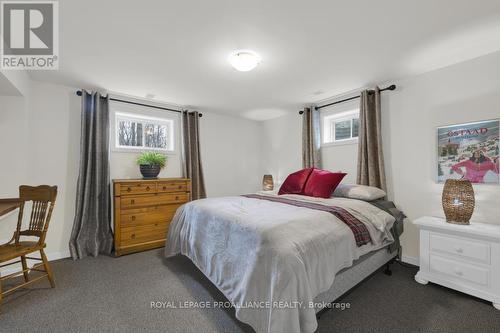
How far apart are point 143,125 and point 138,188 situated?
1.24 metres

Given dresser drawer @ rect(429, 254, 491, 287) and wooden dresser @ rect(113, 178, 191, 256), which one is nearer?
dresser drawer @ rect(429, 254, 491, 287)

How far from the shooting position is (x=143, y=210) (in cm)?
299

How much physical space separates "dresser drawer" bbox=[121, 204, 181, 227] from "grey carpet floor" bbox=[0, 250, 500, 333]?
0.68 metres

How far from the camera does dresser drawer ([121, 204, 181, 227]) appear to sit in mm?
2869

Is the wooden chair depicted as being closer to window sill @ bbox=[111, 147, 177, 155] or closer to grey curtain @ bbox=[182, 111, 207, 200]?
window sill @ bbox=[111, 147, 177, 155]

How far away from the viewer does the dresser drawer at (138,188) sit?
285 centimetres

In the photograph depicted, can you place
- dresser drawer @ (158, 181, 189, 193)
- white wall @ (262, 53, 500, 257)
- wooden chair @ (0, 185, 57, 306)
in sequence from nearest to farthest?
wooden chair @ (0, 185, 57, 306)
white wall @ (262, 53, 500, 257)
dresser drawer @ (158, 181, 189, 193)

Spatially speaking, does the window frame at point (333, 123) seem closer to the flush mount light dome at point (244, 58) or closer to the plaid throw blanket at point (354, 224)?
the plaid throw blanket at point (354, 224)

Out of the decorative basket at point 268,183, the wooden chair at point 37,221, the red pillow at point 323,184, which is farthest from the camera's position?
the decorative basket at point 268,183

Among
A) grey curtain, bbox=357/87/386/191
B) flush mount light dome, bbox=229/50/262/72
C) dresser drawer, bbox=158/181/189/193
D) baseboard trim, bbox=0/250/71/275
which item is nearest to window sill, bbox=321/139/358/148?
grey curtain, bbox=357/87/386/191

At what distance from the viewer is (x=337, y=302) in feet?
5.65

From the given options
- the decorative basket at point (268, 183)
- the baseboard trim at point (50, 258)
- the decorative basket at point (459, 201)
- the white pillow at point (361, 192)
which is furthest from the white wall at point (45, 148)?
the decorative basket at point (459, 201)

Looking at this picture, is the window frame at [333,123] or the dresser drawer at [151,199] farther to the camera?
the window frame at [333,123]

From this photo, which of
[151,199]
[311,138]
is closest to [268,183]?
[311,138]
